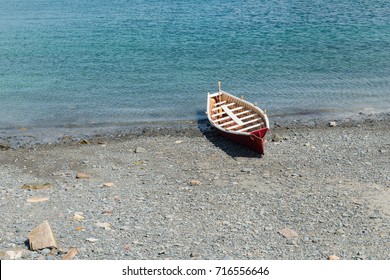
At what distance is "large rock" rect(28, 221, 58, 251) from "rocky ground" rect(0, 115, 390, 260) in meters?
0.13

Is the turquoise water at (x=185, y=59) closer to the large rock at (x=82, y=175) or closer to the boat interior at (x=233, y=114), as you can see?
the boat interior at (x=233, y=114)

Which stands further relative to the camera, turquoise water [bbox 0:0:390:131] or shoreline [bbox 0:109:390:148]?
turquoise water [bbox 0:0:390:131]

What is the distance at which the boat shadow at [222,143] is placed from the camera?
72.5 ft

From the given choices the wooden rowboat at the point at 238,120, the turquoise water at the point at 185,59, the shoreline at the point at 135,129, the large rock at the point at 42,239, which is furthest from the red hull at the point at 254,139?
the large rock at the point at 42,239

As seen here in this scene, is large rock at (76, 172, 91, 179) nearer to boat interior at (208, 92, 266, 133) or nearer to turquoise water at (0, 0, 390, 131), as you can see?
boat interior at (208, 92, 266, 133)

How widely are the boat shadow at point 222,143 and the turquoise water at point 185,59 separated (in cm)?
134

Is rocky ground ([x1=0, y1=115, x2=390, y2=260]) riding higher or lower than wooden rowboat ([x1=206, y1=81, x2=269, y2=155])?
lower

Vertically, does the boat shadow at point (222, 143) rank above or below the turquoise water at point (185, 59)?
below

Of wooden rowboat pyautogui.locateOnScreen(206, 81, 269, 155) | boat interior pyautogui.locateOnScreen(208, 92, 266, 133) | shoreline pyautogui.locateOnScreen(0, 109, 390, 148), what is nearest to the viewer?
wooden rowboat pyautogui.locateOnScreen(206, 81, 269, 155)

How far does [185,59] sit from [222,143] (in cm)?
1352

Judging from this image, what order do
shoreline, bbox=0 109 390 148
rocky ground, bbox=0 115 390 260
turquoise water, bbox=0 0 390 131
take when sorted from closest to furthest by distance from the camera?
rocky ground, bbox=0 115 390 260 < shoreline, bbox=0 109 390 148 < turquoise water, bbox=0 0 390 131

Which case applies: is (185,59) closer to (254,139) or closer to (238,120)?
(238,120)

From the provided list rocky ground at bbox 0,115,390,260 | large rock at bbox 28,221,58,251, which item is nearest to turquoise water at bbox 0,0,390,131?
rocky ground at bbox 0,115,390,260

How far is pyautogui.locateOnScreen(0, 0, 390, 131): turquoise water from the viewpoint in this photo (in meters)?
28.7
